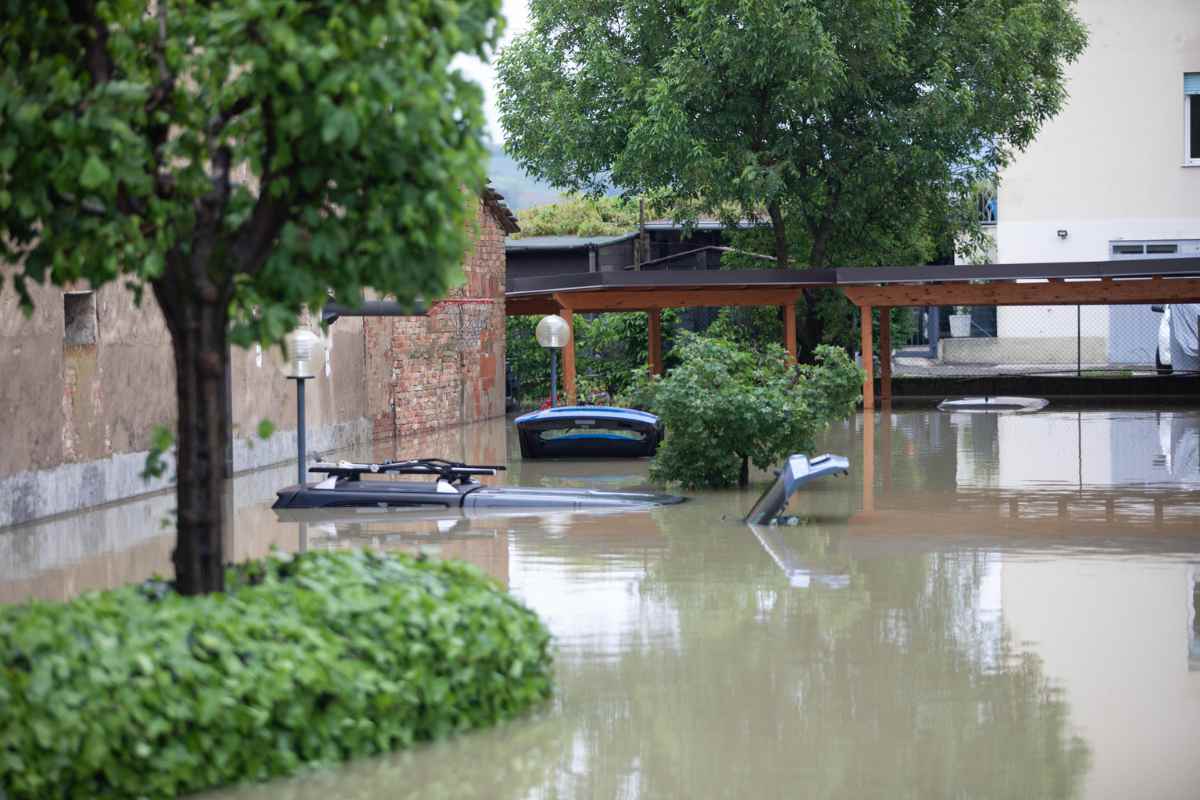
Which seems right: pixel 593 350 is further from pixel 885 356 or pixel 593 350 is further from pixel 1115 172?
pixel 1115 172

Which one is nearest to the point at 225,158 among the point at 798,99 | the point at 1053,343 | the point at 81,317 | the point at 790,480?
the point at 790,480

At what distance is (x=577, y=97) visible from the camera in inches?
1149

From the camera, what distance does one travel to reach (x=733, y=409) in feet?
46.1

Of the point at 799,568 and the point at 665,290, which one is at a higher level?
the point at 665,290

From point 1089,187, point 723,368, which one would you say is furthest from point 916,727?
point 1089,187

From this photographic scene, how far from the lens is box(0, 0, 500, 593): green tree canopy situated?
5.28m

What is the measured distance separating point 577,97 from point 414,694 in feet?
80.3

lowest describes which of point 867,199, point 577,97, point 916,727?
point 916,727

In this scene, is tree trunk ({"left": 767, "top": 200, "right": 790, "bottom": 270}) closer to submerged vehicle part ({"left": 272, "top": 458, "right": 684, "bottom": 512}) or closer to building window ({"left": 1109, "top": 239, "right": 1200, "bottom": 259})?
building window ({"left": 1109, "top": 239, "right": 1200, "bottom": 259})

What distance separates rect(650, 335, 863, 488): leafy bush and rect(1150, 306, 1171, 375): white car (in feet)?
66.7

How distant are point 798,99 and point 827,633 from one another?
19.7 meters

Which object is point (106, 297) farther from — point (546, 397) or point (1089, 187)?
point (1089, 187)

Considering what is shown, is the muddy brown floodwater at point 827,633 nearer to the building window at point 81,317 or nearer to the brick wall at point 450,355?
the building window at point 81,317

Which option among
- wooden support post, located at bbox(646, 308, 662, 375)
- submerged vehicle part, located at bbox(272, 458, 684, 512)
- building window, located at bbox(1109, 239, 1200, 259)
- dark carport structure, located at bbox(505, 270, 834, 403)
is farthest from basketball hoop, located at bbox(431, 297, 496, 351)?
building window, located at bbox(1109, 239, 1200, 259)
